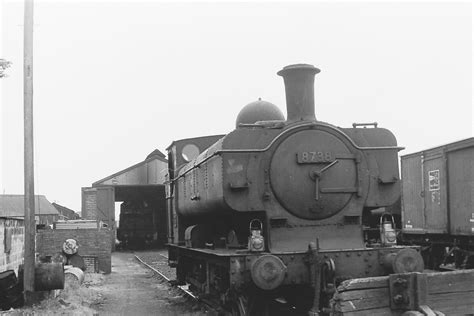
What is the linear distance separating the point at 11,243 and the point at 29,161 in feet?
5.25

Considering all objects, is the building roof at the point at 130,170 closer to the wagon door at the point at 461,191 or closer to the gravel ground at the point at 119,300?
the gravel ground at the point at 119,300

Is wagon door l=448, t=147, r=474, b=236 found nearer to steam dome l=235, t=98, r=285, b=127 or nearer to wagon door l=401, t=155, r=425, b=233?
wagon door l=401, t=155, r=425, b=233

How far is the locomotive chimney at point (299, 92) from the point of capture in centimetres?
807

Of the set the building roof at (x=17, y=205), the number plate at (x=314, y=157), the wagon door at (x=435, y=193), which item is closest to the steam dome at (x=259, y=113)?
the number plate at (x=314, y=157)

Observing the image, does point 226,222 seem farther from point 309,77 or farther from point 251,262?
point 309,77

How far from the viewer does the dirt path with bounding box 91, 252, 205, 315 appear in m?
11.3

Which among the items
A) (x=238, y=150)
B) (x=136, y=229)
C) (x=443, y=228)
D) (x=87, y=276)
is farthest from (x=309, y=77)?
(x=136, y=229)

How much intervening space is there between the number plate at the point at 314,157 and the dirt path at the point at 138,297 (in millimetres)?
3918

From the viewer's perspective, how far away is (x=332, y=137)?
7828 mm

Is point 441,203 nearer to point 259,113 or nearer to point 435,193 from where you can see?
point 435,193

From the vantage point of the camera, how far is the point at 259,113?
33.8ft

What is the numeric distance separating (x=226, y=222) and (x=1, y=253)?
4082mm

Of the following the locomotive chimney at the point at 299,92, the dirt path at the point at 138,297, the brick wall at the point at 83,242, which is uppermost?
the locomotive chimney at the point at 299,92

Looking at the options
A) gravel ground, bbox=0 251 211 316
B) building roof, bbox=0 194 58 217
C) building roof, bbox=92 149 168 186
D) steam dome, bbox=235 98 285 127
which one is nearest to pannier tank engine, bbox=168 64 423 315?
steam dome, bbox=235 98 285 127
